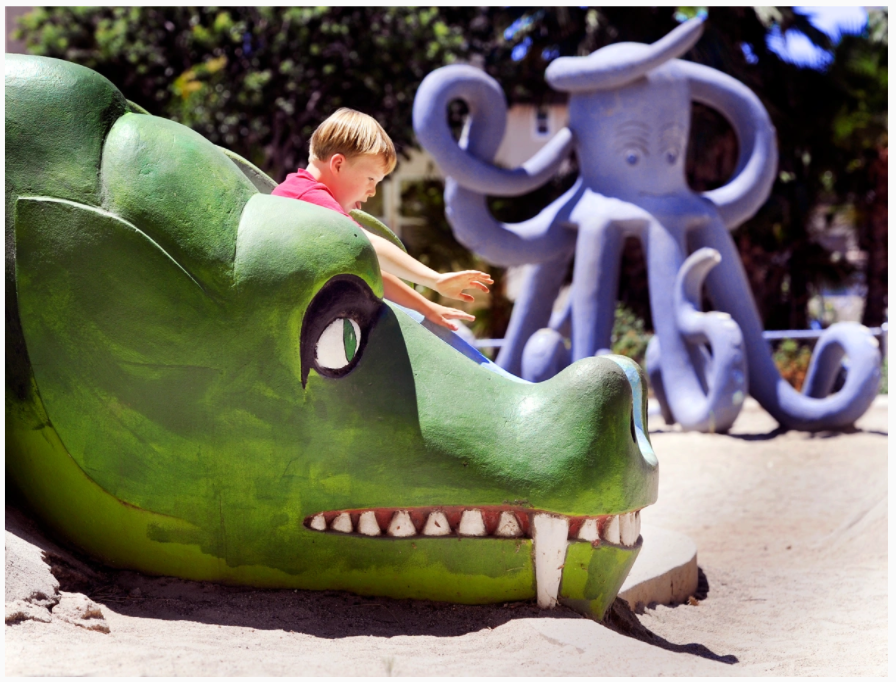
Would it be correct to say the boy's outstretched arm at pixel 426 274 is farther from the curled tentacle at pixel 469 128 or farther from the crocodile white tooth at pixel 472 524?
the curled tentacle at pixel 469 128

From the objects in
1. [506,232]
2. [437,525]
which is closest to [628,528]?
[437,525]

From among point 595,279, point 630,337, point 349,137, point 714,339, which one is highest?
point 349,137

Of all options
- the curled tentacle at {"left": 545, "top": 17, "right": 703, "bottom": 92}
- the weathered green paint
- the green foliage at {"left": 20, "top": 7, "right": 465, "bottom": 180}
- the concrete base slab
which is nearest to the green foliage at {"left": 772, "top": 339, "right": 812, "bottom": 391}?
the curled tentacle at {"left": 545, "top": 17, "right": 703, "bottom": 92}

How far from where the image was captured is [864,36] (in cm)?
1656

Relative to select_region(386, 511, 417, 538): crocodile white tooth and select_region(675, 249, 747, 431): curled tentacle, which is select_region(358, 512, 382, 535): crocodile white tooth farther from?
select_region(675, 249, 747, 431): curled tentacle

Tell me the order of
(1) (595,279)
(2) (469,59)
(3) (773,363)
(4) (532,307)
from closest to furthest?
(1) (595,279) < (3) (773,363) < (4) (532,307) < (2) (469,59)

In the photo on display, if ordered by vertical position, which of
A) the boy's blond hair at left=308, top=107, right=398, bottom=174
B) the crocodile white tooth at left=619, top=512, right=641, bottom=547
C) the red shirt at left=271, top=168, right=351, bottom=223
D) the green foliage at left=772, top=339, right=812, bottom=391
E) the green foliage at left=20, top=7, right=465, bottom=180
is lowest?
the green foliage at left=772, top=339, right=812, bottom=391

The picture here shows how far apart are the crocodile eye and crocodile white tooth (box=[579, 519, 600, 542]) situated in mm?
790

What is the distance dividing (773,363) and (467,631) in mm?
6644

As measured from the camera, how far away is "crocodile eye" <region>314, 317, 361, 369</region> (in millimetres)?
2814

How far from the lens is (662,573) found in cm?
409

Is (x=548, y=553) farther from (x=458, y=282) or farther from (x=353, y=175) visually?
(x=353, y=175)

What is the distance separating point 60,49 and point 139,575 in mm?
16392

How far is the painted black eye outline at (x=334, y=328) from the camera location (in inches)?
110
